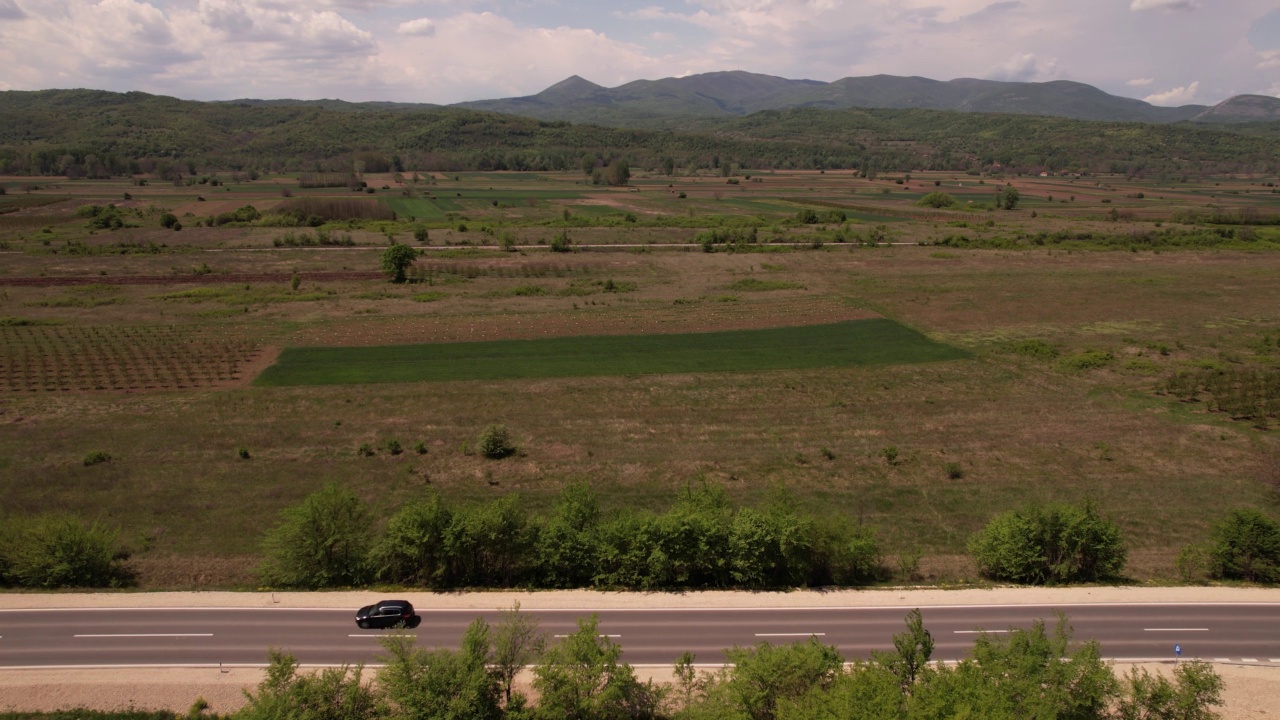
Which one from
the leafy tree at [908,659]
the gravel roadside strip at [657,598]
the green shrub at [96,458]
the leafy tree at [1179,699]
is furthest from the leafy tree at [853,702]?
the green shrub at [96,458]

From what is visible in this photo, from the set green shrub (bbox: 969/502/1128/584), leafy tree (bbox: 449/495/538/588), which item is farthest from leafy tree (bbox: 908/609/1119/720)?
leafy tree (bbox: 449/495/538/588)

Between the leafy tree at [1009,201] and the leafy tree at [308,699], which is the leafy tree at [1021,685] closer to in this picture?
the leafy tree at [308,699]

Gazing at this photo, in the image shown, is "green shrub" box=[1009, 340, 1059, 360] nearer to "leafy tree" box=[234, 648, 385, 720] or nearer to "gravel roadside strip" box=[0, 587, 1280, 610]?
"gravel roadside strip" box=[0, 587, 1280, 610]

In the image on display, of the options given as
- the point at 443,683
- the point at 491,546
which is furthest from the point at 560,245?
the point at 443,683

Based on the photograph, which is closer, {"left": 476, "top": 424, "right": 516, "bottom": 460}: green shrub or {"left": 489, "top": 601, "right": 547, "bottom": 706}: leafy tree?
{"left": 489, "top": 601, "right": 547, "bottom": 706}: leafy tree

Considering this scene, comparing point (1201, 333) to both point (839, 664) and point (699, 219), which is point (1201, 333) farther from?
point (699, 219)

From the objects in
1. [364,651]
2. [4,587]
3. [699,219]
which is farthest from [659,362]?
[699,219]
